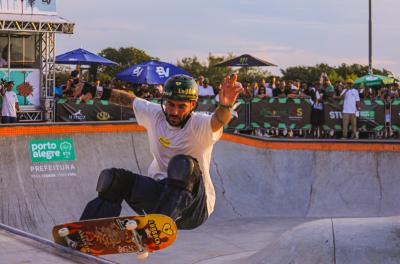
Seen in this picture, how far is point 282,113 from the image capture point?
65.8 feet

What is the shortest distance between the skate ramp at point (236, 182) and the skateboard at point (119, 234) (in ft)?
12.8

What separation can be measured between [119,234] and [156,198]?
411mm

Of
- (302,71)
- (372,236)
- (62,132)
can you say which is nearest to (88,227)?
(372,236)

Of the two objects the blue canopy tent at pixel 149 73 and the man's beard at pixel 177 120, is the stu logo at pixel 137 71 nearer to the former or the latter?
the blue canopy tent at pixel 149 73

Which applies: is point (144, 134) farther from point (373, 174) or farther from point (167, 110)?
point (167, 110)

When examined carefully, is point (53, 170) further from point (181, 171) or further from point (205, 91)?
point (205, 91)

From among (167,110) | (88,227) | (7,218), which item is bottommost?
(7,218)

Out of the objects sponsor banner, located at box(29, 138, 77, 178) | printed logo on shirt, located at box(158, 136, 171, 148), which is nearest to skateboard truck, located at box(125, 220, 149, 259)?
printed logo on shirt, located at box(158, 136, 171, 148)

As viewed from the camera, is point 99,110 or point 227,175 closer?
point 227,175

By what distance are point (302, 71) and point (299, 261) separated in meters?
52.0

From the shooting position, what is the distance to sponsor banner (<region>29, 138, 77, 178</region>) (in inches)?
492

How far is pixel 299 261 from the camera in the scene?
660 centimetres

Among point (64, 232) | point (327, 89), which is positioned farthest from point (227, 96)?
point (327, 89)

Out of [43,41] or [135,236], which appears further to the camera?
[43,41]
